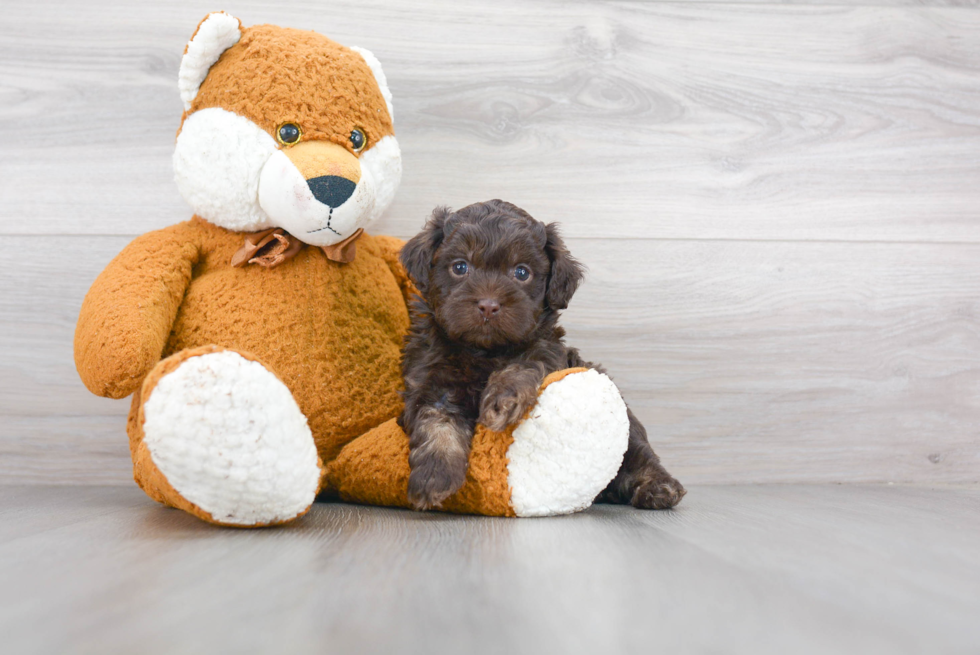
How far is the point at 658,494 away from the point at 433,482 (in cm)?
49

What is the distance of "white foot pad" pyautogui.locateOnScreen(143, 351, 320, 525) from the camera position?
2.99 feet

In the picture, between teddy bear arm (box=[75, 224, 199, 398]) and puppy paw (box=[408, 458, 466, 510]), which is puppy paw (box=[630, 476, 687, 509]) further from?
teddy bear arm (box=[75, 224, 199, 398])

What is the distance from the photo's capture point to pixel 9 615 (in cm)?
70

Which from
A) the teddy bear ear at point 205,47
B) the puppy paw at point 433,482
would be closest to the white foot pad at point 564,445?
the puppy paw at point 433,482

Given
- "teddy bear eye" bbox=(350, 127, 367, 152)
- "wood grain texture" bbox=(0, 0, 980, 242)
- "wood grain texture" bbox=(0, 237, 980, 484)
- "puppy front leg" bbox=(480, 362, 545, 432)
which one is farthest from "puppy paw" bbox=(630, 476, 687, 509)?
"teddy bear eye" bbox=(350, 127, 367, 152)

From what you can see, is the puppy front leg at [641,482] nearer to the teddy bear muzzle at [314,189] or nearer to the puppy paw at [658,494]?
the puppy paw at [658,494]

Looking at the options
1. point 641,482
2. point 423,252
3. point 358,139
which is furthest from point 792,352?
point 358,139

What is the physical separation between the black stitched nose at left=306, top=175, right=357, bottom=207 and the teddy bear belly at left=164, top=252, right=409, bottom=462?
0.18 m

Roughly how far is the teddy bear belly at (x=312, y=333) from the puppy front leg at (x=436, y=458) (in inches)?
8.0

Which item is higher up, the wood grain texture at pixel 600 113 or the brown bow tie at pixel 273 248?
the wood grain texture at pixel 600 113

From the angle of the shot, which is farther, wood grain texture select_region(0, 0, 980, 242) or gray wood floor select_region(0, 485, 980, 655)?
wood grain texture select_region(0, 0, 980, 242)

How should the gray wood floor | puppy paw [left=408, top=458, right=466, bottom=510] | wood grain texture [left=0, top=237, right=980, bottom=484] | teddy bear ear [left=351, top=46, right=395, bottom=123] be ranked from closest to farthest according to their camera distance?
the gray wood floor < puppy paw [left=408, top=458, right=466, bottom=510] < teddy bear ear [left=351, top=46, right=395, bottom=123] < wood grain texture [left=0, top=237, right=980, bottom=484]

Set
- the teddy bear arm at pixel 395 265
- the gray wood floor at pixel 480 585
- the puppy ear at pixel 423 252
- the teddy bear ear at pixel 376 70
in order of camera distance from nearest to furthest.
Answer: the gray wood floor at pixel 480 585 < the puppy ear at pixel 423 252 < the teddy bear ear at pixel 376 70 < the teddy bear arm at pixel 395 265

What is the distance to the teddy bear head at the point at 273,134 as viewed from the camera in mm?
1268
